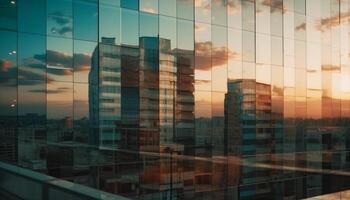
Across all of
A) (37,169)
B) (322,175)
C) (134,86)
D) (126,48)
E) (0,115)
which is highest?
(126,48)

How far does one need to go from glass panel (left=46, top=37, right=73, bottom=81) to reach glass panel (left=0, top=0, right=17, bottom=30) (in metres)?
1.44

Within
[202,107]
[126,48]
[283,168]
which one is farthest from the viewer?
[283,168]

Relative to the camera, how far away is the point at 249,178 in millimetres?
24250

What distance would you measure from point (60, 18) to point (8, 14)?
1976 mm

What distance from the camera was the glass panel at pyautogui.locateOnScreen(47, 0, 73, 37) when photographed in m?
17.3

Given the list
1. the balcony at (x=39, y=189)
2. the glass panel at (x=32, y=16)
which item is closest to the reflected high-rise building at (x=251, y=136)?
the glass panel at (x=32, y=16)

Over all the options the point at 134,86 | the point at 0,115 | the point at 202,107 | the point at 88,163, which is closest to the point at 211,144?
the point at 202,107

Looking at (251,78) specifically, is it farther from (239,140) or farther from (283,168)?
(283,168)

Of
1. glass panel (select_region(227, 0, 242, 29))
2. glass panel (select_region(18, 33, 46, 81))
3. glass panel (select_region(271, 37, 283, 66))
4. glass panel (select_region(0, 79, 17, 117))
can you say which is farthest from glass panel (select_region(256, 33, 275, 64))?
glass panel (select_region(0, 79, 17, 117))

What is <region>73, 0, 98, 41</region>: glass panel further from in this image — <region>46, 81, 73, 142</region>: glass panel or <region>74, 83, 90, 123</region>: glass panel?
<region>46, 81, 73, 142</region>: glass panel

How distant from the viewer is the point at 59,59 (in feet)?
57.6

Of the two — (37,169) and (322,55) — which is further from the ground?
(322,55)

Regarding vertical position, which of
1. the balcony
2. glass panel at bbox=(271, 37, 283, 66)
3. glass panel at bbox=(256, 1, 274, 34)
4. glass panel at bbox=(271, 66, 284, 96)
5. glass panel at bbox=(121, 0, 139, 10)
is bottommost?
the balcony

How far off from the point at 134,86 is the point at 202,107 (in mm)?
4177
